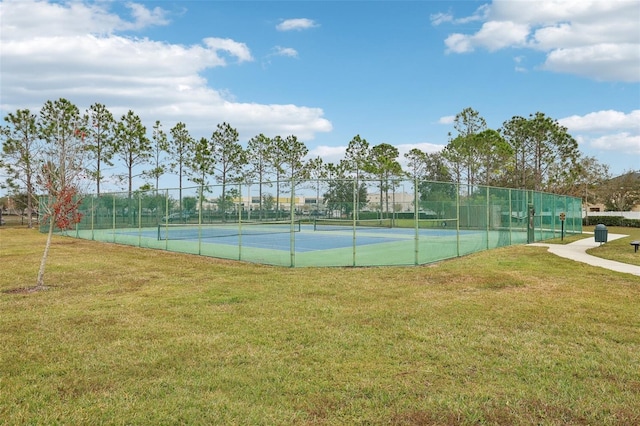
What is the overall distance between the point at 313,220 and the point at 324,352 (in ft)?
57.9

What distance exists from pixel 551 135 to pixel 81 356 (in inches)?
1845

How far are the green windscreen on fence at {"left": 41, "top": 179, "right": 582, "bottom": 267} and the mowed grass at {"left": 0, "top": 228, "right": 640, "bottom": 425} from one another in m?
3.92

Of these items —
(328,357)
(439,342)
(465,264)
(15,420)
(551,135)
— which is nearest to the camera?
(15,420)

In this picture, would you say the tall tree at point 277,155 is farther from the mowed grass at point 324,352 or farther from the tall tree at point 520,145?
the mowed grass at point 324,352

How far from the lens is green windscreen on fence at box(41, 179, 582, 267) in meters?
13.6

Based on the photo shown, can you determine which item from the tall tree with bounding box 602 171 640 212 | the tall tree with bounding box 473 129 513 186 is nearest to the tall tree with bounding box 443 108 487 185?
the tall tree with bounding box 473 129 513 186

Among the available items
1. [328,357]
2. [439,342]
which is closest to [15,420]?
[328,357]

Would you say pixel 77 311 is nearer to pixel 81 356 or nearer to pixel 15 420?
pixel 81 356

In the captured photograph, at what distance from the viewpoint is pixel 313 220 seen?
74.3 feet

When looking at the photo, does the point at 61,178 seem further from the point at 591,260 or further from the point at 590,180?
the point at 590,180

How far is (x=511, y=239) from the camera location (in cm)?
1848

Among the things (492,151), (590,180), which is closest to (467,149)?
(492,151)

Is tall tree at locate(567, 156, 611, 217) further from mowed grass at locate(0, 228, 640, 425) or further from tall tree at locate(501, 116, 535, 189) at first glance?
mowed grass at locate(0, 228, 640, 425)

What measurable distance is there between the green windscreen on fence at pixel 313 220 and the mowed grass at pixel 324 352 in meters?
3.92
